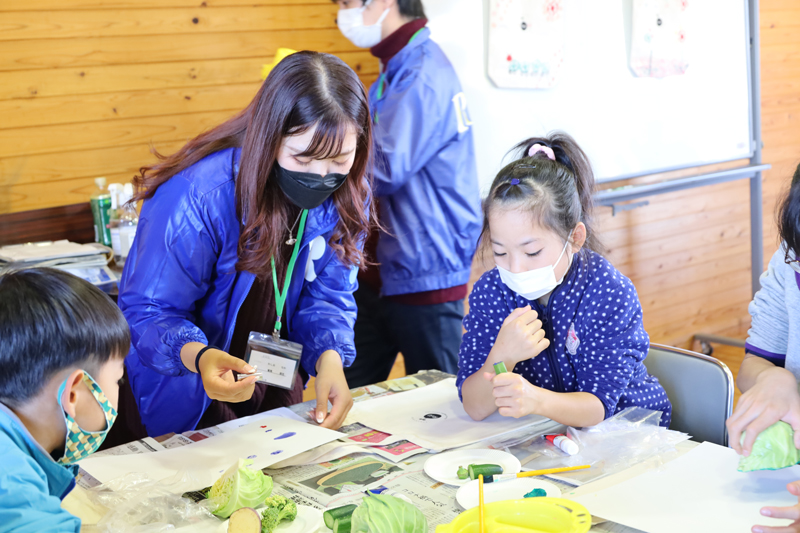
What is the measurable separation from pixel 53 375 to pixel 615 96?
2.83 meters

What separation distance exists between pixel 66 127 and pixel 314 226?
143 cm

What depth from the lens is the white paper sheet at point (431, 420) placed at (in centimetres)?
129

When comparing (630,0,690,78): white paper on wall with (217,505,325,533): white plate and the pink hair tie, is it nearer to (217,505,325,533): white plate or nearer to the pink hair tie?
the pink hair tie

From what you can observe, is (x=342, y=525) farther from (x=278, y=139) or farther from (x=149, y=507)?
(x=278, y=139)

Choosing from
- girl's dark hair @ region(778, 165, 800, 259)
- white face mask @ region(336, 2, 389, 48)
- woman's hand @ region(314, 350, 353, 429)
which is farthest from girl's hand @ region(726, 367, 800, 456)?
white face mask @ region(336, 2, 389, 48)

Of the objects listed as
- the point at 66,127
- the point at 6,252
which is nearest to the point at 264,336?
the point at 6,252

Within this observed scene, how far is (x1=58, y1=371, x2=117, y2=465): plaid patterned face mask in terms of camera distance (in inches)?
36.6

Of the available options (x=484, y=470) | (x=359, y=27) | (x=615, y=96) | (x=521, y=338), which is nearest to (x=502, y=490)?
(x=484, y=470)

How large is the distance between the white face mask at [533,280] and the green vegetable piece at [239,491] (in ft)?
→ 2.03

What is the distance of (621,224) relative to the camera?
3850mm

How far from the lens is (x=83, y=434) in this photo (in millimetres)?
947

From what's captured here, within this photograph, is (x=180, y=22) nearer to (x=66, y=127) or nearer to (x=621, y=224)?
(x=66, y=127)

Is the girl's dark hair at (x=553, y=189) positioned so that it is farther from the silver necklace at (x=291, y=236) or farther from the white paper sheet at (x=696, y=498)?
the white paper sheet at (x=696, y=498)

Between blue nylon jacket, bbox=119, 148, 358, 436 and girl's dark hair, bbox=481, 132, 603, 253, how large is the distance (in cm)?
38
